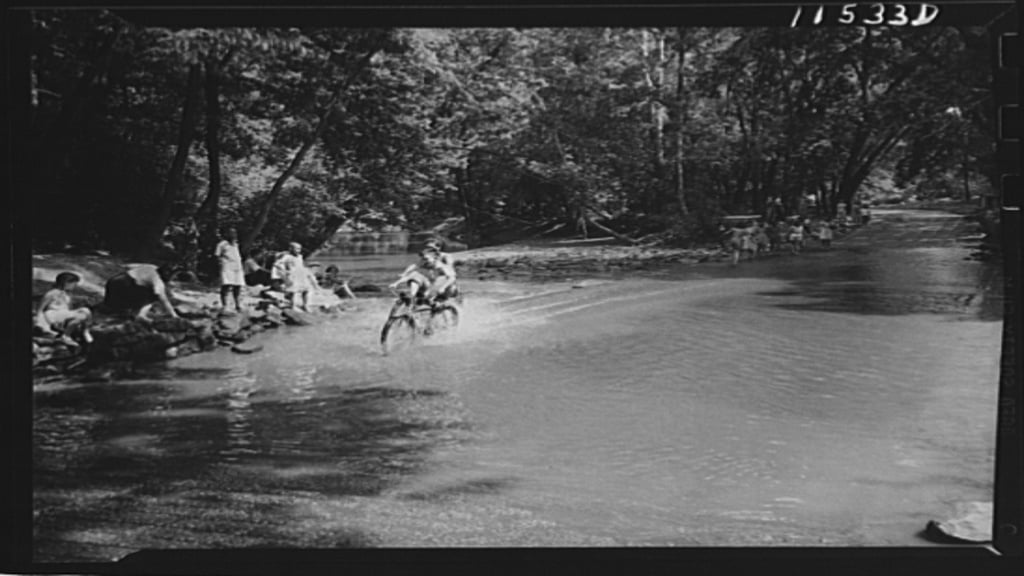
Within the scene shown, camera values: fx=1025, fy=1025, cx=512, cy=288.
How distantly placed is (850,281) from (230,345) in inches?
75.5

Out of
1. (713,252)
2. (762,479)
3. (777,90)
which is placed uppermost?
(777,90)

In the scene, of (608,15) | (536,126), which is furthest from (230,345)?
(608,15)

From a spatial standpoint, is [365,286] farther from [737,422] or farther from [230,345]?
[737,422]

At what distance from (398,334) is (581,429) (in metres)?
0.63

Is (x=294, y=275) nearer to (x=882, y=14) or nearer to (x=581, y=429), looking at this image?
(x=581, y=429)

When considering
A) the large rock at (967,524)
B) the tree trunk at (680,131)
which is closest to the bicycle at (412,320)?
the tree trunk at (680,131)

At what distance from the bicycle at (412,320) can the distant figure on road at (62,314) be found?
92 centimetres

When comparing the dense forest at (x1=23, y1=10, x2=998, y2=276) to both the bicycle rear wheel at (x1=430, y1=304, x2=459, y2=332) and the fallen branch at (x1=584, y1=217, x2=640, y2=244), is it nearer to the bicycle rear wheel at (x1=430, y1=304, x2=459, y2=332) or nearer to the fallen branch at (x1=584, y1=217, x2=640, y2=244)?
the fallen branch at (x1=584, y1=217, x2=640, y2=244)

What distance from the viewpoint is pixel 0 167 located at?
3.03 metres

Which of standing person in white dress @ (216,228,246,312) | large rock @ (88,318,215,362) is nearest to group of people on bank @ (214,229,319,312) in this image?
standing person in white dress @ (216,228,246,312)

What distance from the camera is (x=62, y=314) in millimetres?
3092

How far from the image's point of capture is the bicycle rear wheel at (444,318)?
3.14 metres

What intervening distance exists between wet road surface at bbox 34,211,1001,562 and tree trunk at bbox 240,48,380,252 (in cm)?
32

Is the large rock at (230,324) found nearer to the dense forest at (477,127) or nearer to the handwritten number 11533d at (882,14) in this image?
the dense forest at (477,127)
